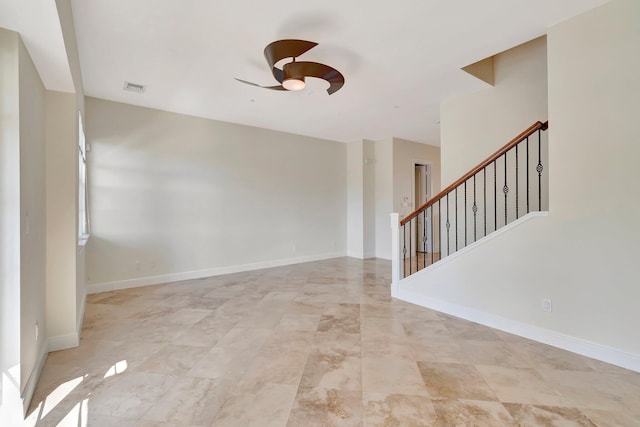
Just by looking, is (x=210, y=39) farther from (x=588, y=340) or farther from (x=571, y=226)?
(x=588, y=340)

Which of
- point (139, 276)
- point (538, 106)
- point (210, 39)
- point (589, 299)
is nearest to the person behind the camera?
point (589, 299)

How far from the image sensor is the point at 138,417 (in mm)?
1780

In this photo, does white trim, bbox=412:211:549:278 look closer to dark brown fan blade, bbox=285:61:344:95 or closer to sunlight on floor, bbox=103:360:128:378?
dark brown fan blade, bbox=285:61:344:95

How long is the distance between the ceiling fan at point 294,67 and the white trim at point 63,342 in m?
2.78

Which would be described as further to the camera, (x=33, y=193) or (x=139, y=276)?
(x=139, y=276)

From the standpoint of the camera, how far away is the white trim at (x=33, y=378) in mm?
1864

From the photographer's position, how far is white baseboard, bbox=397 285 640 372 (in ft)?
7.52

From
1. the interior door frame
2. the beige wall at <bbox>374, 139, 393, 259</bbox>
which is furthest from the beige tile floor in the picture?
the interior door frame

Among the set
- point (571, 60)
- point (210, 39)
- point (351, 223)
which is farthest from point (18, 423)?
point (351, 223)

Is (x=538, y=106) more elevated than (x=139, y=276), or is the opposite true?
(x=538, y=106)

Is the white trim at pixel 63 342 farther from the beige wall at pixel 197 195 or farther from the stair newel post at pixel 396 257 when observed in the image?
the stair newel post at pixel 396 257

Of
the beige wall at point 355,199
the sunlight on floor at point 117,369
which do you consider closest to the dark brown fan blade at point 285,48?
the sunlight on floor at point 117,369

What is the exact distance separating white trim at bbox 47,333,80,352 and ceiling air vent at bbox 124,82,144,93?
2.92 meters

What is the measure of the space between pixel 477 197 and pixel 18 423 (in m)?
4.85
